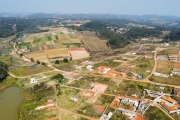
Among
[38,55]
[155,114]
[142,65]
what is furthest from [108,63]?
[155,114]

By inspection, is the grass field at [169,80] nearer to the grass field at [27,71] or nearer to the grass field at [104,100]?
the grass field at [104,100]

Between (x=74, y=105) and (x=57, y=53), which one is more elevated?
(x=57, y=53)

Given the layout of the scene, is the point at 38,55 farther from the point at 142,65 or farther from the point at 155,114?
the point at 155,114

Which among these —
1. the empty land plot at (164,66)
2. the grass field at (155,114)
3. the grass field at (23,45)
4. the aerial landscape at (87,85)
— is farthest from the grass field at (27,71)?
the grass field at (155,114)

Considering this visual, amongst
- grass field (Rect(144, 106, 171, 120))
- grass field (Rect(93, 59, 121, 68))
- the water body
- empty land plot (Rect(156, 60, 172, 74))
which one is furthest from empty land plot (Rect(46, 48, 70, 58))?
grass field (Rect(144, 106, 171, 120))

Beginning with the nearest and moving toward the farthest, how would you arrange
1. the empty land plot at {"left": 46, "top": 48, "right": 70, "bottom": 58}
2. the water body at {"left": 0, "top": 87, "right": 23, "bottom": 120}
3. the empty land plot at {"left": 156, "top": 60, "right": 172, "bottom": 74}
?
the water body at {"left": 0, "top": 87, "right": 23, "bottom": 120} < the empty land plot at {"left": 156, "top": 60, "right": 172, "bottom": 74} < the empty land plot at {"left": 46, "top": 48, "right": 70, "bottom": 58}

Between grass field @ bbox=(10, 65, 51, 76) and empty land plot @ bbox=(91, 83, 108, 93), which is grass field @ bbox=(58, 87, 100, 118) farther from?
grass field @ bbox=(10, 65, 51, 76)
